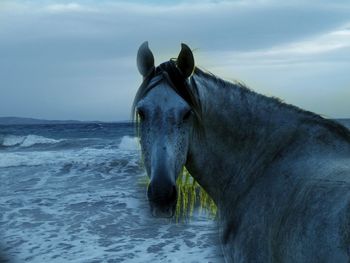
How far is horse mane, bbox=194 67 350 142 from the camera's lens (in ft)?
9.52

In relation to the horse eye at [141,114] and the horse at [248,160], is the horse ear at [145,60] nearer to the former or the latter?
the horse at [248,160]

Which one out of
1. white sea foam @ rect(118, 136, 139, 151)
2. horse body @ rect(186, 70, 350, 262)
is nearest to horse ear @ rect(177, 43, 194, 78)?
horse body @ rect(186, 70, 350, 262)

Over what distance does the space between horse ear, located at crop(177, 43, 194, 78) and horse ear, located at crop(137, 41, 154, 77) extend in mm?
258

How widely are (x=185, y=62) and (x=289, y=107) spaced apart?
35.1 inches

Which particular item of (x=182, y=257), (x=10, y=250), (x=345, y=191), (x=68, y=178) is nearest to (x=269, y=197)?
(x=345, y=191)

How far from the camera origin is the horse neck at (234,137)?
123 inches

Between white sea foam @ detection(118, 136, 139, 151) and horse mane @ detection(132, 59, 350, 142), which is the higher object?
horse mane @ detection(132, 59, 350, 142)

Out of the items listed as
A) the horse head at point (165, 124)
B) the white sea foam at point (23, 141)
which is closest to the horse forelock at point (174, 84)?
the horse head at point (165, 124)

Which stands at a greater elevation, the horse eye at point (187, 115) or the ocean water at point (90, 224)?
the horse eye at point (187, 115)

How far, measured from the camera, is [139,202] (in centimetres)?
1247

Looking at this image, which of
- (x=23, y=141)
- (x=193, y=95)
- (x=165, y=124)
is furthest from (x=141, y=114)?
(x=23, y=141)

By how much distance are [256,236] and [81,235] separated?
7256 mm

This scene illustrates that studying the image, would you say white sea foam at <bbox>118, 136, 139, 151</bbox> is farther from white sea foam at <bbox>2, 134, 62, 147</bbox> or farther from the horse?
the horse

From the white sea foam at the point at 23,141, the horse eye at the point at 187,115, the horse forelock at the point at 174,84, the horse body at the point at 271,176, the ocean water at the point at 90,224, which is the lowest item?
the white sea foam at the point at 23,141
